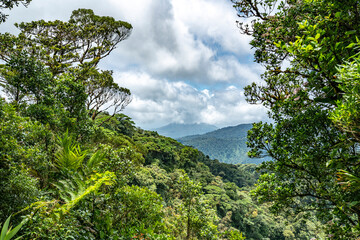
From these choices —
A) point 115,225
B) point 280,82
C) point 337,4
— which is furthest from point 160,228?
point 337,4

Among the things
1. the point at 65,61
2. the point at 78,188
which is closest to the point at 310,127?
the point at 78,188

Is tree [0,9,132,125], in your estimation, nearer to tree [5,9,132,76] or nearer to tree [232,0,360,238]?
tree [5,9,132,76]

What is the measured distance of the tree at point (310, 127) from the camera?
2713mm

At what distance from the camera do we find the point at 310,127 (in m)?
3.61

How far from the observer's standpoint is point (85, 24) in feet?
44.8

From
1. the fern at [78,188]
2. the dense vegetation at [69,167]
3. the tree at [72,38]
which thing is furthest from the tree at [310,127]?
the tree at [72,38]

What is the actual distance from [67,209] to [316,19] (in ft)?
16.5

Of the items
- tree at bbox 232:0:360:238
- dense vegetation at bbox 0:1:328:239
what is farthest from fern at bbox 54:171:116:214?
tree at bbox 232:0:360:238

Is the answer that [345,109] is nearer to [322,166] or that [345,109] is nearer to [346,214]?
[322,166]

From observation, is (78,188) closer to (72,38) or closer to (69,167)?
(69,167)

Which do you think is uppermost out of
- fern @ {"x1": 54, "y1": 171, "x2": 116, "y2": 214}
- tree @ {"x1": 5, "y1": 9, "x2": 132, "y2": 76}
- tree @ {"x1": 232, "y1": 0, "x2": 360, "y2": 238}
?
tree @ {"x1": 5, "y1": 9, "x2": 132, "y2": 76}

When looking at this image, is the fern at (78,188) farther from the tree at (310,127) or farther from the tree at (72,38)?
the tree at (72,38)

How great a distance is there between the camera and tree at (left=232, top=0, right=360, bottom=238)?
8.90 feet

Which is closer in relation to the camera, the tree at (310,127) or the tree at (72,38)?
the tree at (310,127)
